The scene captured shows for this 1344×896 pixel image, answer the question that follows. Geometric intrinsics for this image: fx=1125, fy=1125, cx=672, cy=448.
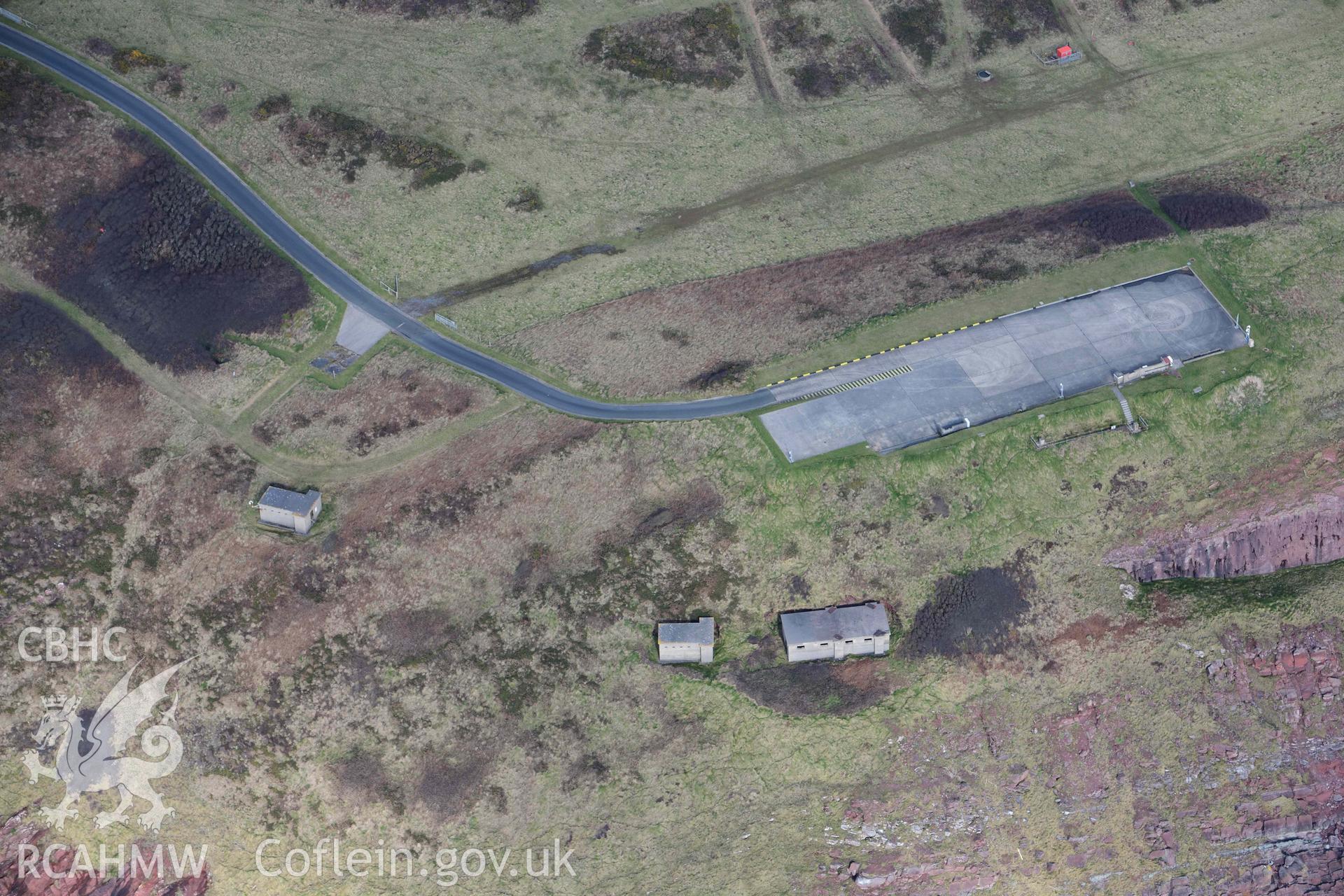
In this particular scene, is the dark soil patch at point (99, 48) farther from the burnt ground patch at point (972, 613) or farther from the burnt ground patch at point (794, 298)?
the burnt ground patch at point (972, 613)

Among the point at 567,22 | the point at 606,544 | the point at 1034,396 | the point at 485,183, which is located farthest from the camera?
the point at 567,22

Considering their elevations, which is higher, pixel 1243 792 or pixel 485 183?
pixel 485 183

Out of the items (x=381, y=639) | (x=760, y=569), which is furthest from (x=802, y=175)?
(x=381, y=639)

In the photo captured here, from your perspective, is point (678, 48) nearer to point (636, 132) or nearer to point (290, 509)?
point (636, 132)

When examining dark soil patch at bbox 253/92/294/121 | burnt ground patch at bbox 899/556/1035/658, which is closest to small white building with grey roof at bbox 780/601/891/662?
burnt ground patch at bbox 899/556/1035/658

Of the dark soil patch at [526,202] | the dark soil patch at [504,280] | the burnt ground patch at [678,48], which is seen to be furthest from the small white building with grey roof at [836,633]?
the burnt ground patch at [678,48]

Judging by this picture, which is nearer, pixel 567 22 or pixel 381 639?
pixel 381 639

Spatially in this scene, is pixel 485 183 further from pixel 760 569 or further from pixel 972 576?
pixel 972 576
